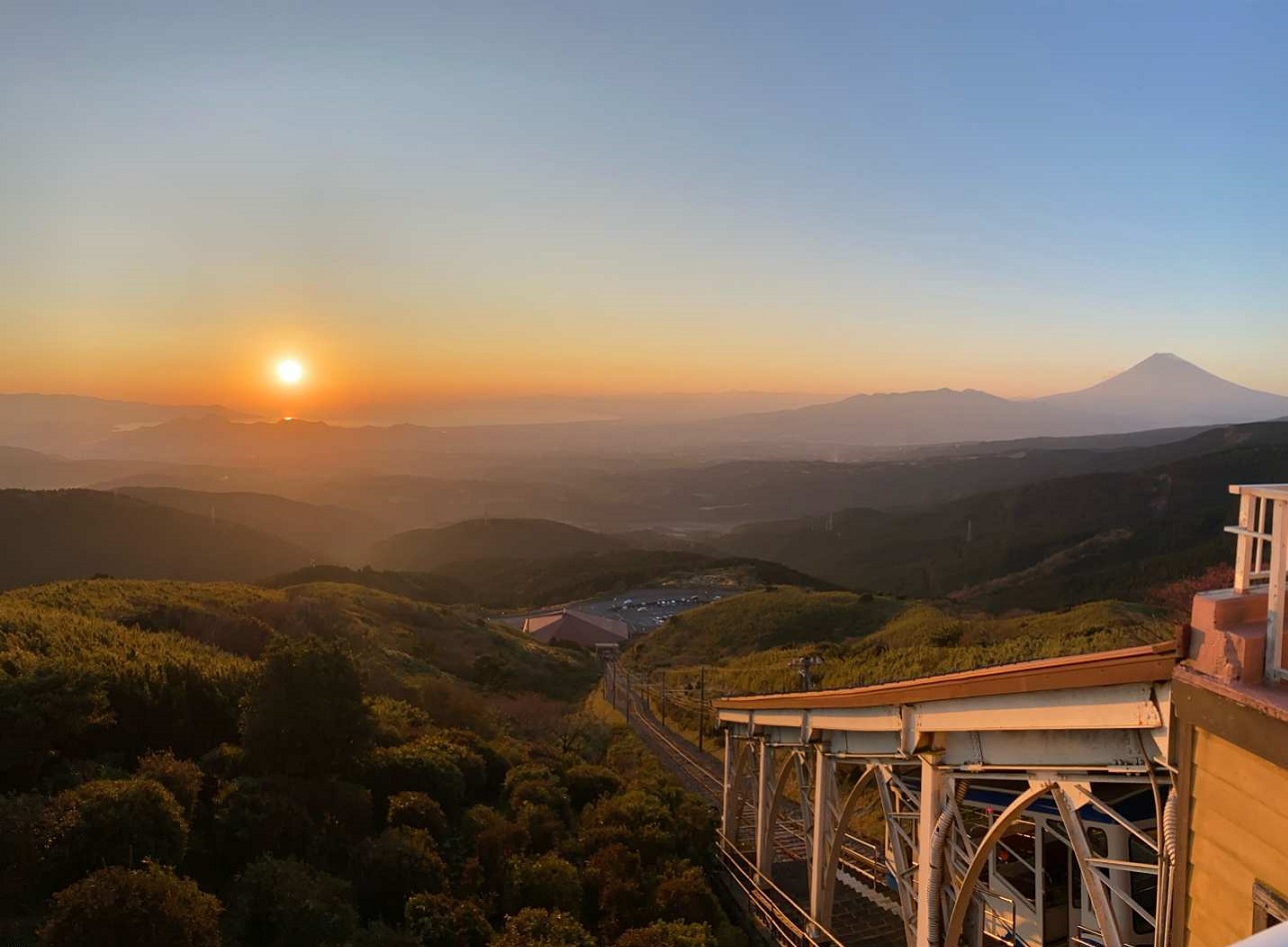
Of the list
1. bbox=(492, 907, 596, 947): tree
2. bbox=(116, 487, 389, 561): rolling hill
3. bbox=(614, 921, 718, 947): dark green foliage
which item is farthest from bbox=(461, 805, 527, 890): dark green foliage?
bbox=(116, 487, 389, 561): rolling hill

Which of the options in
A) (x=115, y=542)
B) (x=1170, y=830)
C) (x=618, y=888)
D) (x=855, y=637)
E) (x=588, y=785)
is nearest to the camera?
(x=1170, y=830)

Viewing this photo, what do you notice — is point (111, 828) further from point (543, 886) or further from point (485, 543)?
point (485, 543)

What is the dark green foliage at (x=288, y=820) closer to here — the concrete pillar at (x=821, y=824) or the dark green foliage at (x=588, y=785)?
the dark green foliage at (x=588, y=785)

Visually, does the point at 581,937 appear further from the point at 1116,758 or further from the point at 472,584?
the point at 472,584

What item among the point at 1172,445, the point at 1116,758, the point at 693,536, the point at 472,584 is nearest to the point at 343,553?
the point at 472,584

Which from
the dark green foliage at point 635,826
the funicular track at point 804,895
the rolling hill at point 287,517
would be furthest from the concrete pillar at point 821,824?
the rolling hill at point 287,517

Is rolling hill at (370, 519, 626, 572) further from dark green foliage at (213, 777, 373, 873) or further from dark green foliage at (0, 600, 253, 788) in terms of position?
dark green foliage at (213, 777, 373, 873)

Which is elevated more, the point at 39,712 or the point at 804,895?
the point at 39,712

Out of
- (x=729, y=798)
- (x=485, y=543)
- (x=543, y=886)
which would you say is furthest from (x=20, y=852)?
(x=485, y=543)
